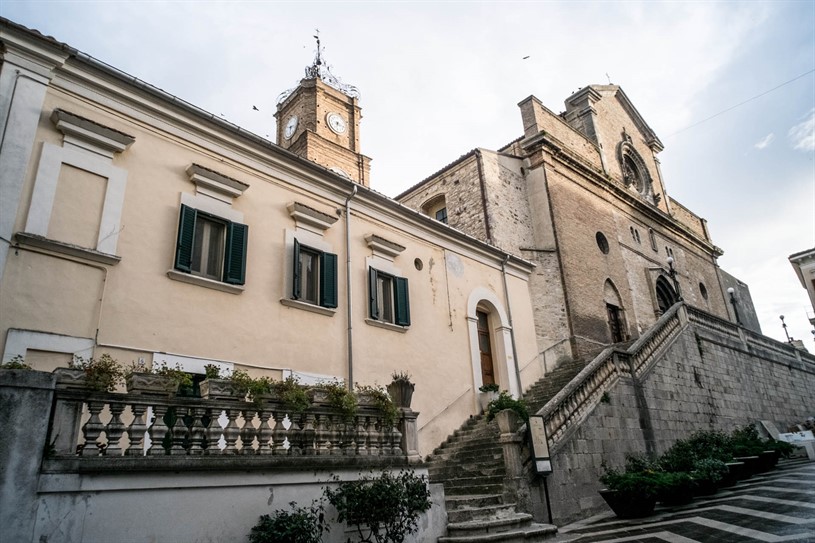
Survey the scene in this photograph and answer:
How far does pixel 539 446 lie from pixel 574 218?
12382 millimetres

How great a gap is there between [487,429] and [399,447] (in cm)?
532

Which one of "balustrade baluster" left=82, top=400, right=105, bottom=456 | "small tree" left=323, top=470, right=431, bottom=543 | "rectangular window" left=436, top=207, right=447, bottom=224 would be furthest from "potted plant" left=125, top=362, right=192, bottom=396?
"rectangular window" left=436, top=207, right=447, bottom=224

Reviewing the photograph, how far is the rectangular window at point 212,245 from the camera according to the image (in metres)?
8.84

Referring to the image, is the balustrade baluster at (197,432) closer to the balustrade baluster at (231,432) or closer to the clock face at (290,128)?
the balustrade baluster at (231,432)

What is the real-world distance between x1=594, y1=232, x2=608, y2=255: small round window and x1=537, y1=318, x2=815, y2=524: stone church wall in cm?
471

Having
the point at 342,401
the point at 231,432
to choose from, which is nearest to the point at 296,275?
the point at 342,401

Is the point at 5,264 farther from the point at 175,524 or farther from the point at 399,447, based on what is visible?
the point at 399,447

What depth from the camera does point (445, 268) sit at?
46.5 ft

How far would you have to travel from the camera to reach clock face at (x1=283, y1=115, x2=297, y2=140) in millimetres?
27178

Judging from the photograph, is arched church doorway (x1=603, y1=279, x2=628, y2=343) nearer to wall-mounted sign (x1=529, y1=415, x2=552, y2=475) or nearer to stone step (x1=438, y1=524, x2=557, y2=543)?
wall-mounted sign (x1=529, y1=415, x2=552, y2=475)

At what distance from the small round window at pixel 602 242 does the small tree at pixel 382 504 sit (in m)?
16.3

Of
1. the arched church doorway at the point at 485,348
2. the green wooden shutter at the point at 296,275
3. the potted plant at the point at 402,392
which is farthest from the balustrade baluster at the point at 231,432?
the arched church doorway at the point at 485,348

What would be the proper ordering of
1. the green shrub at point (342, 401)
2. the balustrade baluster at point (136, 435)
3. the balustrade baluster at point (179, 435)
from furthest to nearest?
the green shrub at point (342, 401)
the balustrade baluster at point (179, 435)
the balustrade baluster at point (136, 435)

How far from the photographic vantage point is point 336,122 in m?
27.5
